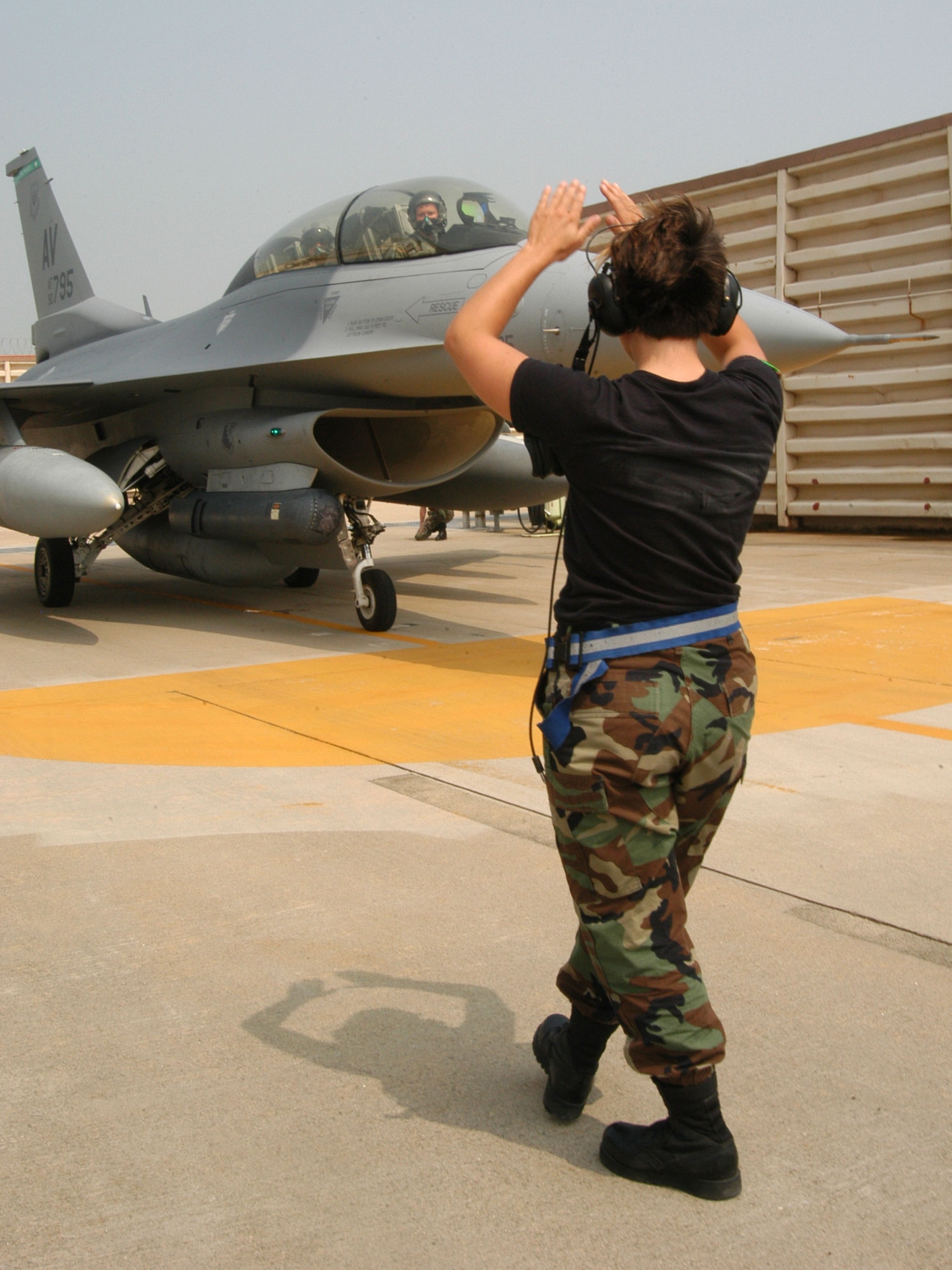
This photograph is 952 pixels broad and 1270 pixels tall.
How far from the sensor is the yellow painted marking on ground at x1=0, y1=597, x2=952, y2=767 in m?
5.46

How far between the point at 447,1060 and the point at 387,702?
3.99 metres

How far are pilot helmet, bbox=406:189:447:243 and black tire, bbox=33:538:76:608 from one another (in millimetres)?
4680

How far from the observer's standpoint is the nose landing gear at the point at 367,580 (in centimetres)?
902


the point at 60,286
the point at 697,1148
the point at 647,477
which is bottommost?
the point at 697,1148

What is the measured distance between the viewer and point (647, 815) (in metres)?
2.04

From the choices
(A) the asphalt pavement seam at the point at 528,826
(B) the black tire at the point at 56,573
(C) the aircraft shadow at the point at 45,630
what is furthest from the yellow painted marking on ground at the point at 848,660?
(B) the black tire at the point at 56,573

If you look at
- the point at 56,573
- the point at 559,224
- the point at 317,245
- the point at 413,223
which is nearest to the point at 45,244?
the point at 56,573

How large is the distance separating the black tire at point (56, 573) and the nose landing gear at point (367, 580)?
315 centimetres

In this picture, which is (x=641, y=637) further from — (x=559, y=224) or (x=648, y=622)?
(x=559, y=224)

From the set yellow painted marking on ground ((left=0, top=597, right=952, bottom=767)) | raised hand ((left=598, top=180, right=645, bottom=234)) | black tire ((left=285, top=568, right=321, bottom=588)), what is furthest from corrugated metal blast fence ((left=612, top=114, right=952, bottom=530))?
raised hand ((left=598, top=180, right=645, bottom=234))

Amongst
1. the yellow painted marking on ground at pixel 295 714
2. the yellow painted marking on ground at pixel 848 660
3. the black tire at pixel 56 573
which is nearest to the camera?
the yellow painted marking on ground at pixel 295 714

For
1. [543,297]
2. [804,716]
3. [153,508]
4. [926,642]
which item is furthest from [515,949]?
[153,508]

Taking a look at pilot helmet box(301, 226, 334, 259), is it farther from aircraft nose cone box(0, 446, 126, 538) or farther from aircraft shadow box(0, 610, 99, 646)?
aircraft shadow box(0, 610, 99, 646)

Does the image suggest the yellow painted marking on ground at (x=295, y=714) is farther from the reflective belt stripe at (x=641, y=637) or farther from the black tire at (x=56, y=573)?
the black tire at (x=56, y=573)
